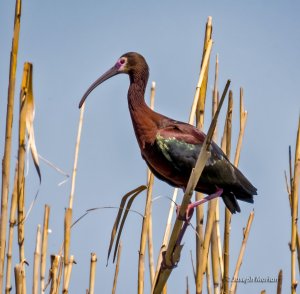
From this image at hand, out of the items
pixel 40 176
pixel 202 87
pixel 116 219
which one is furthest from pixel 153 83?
pixel 40 176

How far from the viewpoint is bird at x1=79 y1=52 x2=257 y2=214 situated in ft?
12.6

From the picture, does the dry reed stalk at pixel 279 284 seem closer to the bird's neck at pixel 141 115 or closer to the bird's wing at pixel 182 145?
the bird's wing at pixel 182 145

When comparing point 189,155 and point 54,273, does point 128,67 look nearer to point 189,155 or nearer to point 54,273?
point 189,155

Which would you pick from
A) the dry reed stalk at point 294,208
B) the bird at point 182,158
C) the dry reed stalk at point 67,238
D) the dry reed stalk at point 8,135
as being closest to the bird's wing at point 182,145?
the bird at point 182,158

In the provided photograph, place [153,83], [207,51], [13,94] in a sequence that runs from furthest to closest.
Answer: [153,83]
[207,51]
[13,94]

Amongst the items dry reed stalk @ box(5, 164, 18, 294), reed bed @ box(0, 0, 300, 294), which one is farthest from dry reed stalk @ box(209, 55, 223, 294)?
dry reed stalk @ box(5, 164, 18, 294)

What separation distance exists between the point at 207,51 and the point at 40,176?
3.80 ft

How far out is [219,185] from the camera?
3.84 m

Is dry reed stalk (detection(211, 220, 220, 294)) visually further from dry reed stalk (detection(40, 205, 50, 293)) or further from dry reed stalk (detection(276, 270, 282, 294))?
dry reed stalk (detection(40, 205, 50, 293))

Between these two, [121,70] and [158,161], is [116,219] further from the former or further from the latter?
[121,70]

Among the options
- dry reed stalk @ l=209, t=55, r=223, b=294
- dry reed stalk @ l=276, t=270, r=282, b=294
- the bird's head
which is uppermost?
the bird's head

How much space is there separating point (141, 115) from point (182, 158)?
380mm

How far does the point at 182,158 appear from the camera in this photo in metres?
3.84

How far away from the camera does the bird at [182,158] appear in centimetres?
383
